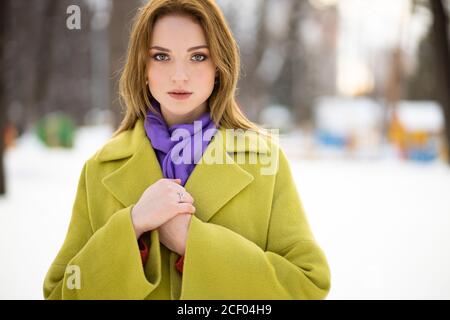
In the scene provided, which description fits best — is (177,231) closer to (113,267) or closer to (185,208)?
(185,208)

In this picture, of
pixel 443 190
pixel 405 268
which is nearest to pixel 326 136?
pixel 443 190

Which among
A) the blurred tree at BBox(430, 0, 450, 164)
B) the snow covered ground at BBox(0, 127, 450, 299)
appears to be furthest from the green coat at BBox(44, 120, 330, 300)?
the blurred tree at BBox(430, 0, 450, 164)

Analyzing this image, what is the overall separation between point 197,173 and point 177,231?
20 cm

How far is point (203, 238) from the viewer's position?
1.55 metres

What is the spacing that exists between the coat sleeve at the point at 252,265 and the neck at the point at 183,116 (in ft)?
1.24

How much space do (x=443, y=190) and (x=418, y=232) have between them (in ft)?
10.4

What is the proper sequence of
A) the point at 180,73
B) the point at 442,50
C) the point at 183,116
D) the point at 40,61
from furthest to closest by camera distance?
1. the point at 40,61
2. the point at 442,50
3. the point at 183,116
4. the point at 180,73

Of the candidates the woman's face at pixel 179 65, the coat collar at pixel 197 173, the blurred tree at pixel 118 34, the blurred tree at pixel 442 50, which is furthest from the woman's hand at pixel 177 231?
the blurred tree at pixel 442 50

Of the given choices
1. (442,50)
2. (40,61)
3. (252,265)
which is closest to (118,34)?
(442,50)

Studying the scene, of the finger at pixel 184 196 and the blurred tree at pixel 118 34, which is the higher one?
the blurred tree at pixel 118 34

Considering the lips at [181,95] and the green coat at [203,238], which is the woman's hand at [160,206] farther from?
the lips at [181,95]

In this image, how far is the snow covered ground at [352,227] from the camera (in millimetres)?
Answer: 3719

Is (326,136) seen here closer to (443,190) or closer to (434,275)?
(443,190)

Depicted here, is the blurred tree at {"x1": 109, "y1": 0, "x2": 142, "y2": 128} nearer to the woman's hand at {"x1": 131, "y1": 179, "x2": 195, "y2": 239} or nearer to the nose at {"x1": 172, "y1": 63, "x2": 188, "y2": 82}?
the nose at {"x1": 172, "y1": 63, "x2": 188, "y2": 82}
